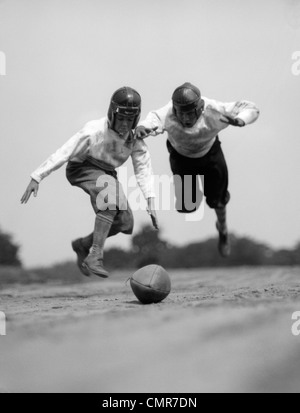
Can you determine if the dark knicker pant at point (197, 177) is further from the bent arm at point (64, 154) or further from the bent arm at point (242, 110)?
the bent arm at point (64, 154)

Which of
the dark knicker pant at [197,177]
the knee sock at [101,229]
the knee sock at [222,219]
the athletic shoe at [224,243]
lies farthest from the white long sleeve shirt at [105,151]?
the athletic shoe at [224,243]

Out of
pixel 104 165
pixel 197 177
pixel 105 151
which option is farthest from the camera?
pixel 197 177

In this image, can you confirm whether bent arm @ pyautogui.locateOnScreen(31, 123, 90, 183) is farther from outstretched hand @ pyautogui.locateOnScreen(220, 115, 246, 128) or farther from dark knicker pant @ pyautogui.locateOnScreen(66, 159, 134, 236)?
outstretched hand @ pyautogui.locateOnScreen(220, 115, 246, 128)

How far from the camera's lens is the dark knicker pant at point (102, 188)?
7477 millimetres

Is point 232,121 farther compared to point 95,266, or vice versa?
point 95,266

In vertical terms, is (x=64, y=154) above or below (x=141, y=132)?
below

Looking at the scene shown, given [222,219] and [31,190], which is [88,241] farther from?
[222,219]

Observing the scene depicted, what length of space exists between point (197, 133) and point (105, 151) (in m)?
1.08

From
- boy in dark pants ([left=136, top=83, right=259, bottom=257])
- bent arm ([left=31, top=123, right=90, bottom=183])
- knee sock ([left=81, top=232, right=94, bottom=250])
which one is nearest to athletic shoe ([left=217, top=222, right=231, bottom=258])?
boy in dark pants ([left=136, top=83, right=259, bottom=257])

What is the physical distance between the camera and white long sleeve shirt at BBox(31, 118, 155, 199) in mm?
7379

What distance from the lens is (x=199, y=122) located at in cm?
778

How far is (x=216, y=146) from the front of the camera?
332 inches

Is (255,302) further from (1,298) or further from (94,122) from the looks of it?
(1,298)
